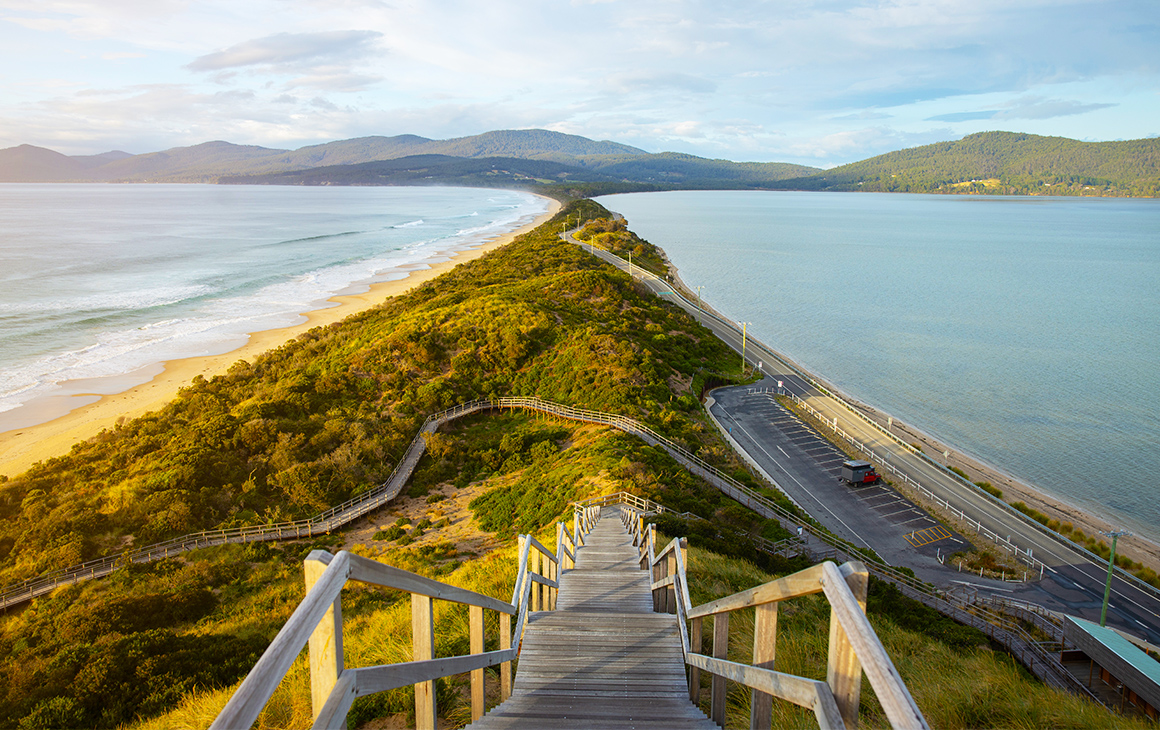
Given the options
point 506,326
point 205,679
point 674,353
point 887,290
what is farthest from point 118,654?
point 887,290

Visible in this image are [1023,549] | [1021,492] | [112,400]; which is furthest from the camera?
[112,400]

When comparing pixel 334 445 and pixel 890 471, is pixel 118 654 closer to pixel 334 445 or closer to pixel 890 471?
pixel 334 445

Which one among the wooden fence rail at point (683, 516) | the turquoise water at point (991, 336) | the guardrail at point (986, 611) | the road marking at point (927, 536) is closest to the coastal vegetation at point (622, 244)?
the turquoise water at point (991, 336)

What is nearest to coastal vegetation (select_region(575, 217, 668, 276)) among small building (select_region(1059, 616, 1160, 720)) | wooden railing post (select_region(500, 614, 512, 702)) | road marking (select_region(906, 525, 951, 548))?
road marking (select_region(906, 525, 951, 548))

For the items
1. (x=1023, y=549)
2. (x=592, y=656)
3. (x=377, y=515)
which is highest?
(x=592, y=656)

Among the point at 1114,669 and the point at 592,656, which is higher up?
the point at 592,656

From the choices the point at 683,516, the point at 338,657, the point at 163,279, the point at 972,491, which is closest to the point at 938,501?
the point at 972,491

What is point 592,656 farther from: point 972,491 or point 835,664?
point 972,491
